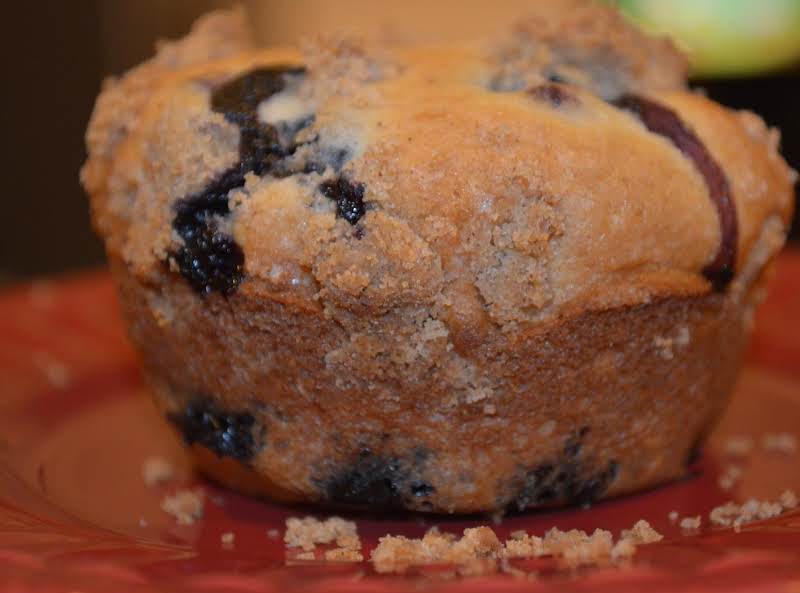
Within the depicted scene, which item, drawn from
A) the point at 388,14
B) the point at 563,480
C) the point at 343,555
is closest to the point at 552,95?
the point at 563,480

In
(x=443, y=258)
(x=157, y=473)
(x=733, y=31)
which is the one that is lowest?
(x=157, y=473)

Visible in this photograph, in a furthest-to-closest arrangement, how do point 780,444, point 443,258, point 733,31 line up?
point 733,31, point 780,444, point 443,258

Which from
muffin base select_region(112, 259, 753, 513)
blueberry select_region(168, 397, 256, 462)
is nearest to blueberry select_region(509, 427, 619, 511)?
muffin base select_region(112, 259, 753, 513)

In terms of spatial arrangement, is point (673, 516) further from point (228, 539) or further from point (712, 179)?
point (228, 539)

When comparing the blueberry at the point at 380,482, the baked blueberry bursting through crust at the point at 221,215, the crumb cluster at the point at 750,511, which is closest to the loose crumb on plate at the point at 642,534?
the crumb cluster at the point at 750,511

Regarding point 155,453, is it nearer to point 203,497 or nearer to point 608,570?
point 203,497

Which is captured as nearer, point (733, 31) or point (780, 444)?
point (780, 444)

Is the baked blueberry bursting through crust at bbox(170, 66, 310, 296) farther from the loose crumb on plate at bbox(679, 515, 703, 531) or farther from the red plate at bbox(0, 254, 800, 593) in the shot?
the loose crumb on plate at bbox(679, 515, 703, 531)

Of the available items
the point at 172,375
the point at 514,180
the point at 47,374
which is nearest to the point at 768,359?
the point at 514,180
